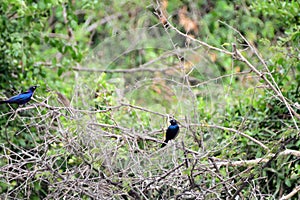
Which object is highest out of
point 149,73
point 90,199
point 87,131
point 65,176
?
point 87,131

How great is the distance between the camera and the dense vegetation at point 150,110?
4.72m

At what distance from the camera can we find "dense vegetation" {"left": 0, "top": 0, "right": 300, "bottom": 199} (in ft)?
15.5

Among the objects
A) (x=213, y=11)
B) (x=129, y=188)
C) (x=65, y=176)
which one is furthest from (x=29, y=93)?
(x=213, y=11)

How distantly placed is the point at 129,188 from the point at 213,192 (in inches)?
19.5

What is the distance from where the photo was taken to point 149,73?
916cm

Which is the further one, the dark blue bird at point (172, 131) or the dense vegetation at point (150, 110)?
the dark blue bird at point (172, 131)

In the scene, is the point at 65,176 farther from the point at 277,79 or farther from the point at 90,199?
the point at 277,79

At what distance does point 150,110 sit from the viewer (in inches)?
206

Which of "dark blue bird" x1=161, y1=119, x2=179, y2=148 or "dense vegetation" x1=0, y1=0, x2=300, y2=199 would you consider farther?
"dark blue bird" x1=161, y1=119, x2=179, y2=148

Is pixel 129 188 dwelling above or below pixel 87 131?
below

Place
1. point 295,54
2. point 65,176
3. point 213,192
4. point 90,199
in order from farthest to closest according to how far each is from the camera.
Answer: point 295,54, point 90,199, point 65,176, point 213,192

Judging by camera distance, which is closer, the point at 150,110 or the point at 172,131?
the point at 172,131

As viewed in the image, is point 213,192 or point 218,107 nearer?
point 213,192

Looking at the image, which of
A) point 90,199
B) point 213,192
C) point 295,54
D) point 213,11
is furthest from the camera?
point 213,11
